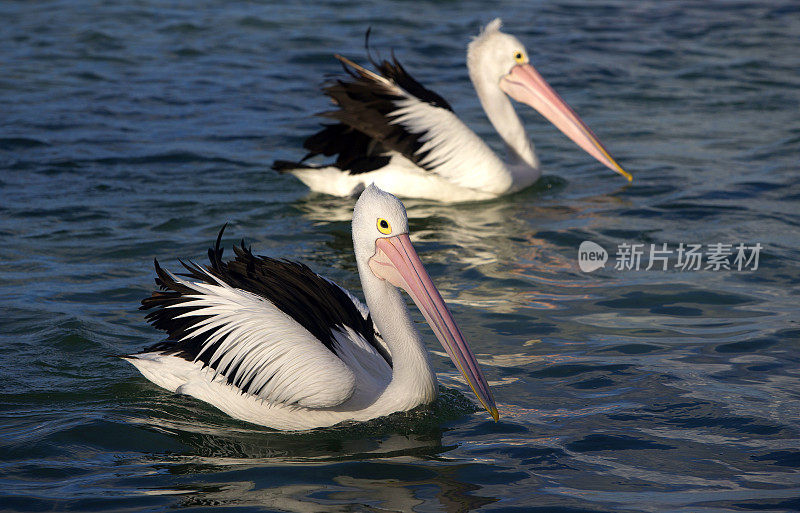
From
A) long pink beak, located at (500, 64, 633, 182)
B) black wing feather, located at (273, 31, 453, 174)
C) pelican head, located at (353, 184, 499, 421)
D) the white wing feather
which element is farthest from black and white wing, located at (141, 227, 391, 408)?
long pink beak, located at (500, 64, 633, 182)

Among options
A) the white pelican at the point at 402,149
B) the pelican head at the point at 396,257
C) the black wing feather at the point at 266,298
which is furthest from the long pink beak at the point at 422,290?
the white pelican at the point at 402,149

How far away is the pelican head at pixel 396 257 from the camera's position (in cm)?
385

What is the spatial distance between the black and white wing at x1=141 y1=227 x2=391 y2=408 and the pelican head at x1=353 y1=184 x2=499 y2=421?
31 centimetres

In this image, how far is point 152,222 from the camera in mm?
6531

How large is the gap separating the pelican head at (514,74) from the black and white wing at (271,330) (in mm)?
3753

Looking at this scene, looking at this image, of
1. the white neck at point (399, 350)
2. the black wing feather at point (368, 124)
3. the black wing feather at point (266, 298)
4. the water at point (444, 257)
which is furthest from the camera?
the black wing feather at point (368, 124)

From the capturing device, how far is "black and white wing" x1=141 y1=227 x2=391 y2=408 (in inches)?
153

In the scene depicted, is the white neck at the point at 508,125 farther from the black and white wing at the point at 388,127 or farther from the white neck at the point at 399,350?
the white neck at the point at 399,350

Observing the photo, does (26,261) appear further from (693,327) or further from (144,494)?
(693,327)

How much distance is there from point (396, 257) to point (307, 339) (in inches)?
17.5

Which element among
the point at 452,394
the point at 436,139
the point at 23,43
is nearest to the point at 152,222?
the point at 436,139

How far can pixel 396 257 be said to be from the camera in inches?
154

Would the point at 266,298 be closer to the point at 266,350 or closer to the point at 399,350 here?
the point at 266,350

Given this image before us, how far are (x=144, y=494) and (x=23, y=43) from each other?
8.72 meters
